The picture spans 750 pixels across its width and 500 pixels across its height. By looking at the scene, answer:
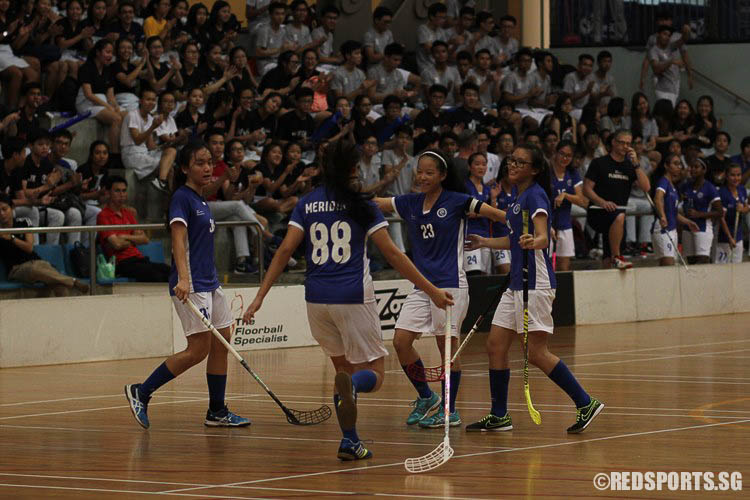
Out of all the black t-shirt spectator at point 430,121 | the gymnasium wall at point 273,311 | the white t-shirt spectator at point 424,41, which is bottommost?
the gymnasium wall at point 273,311

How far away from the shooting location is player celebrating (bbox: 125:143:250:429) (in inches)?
411

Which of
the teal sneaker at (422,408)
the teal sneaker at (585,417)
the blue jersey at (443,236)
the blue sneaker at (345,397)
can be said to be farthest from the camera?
the teal sneaker at (422,408)

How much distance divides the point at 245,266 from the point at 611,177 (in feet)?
18.7

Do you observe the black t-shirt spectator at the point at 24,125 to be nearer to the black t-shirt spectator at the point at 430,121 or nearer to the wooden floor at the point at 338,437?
the wooden floor at the point at 338,437

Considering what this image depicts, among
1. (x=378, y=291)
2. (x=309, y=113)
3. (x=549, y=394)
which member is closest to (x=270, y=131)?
(x=309, y=113)

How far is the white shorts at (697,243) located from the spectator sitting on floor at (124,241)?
972 centimetres

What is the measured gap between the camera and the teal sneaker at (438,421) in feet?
34.3

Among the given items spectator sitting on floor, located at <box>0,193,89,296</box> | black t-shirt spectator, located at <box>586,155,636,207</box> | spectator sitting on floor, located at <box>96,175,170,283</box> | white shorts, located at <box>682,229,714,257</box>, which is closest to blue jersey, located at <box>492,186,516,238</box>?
black t-shirt spectator, located at <box>586,155,636,207</box>

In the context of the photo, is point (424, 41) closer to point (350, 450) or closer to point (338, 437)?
point (338, 437)

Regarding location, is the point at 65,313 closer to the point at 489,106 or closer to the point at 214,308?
the point at 214,308

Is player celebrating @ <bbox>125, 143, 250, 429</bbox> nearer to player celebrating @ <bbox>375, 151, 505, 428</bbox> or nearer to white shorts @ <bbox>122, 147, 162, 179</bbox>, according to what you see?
player celebrating @ <bbox>375, 151, 505, 428</bbox>

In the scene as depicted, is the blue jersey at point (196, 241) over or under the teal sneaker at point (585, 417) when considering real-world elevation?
over

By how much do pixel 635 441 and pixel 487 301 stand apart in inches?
371

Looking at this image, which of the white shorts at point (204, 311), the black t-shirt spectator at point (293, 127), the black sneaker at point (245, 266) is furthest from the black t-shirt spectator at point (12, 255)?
the black t-shirt spectator at point (293, 127)
